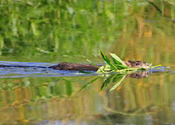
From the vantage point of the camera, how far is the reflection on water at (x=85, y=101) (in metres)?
3.76

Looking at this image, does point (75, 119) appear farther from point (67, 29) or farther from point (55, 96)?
point (67, 29)

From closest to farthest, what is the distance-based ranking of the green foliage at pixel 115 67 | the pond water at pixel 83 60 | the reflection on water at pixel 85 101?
the reflection on water at pixel 85 101 → the pond water at pixel 83 60 → the green foliage at pixel 115 67

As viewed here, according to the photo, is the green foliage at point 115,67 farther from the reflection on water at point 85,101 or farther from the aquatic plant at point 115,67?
the reflection on water at point 85,101

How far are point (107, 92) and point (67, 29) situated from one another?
489cm

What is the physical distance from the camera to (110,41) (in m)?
8.48

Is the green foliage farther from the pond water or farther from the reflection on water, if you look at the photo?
the reflection on water

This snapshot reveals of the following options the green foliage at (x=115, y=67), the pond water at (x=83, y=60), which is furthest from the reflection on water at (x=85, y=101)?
the green foliage at (x=115, y=67)

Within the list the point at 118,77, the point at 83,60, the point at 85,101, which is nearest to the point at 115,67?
the point at 118,77

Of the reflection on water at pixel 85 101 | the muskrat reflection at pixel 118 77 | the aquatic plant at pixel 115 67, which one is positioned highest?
the aquatic plant at pixel 115 67

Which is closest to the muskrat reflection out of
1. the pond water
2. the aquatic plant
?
the pond water

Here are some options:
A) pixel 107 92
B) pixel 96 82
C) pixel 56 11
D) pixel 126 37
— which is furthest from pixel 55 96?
pixel 56 11

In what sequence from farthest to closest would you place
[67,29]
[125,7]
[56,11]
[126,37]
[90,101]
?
[125,7] < [56,11] < [67,29] < [126,37] < [90,101]

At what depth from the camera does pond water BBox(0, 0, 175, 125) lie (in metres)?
3.95

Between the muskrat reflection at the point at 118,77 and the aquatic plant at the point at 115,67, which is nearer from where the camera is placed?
the muskrat reflection at the point at 118,77
